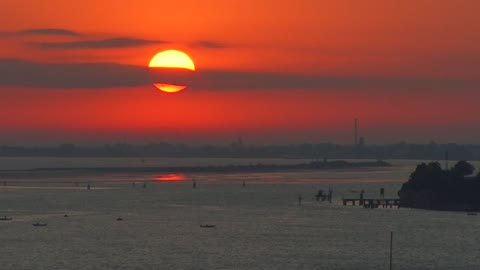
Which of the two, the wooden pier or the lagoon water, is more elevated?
the wooden pier

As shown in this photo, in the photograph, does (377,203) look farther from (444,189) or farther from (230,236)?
(230,236)

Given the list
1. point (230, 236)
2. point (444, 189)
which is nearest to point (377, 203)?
point (444, 189)

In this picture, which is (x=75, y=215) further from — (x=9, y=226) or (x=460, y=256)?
(x=460, y=256)

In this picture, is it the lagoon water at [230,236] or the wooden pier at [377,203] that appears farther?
the wooden pier at [377,203]

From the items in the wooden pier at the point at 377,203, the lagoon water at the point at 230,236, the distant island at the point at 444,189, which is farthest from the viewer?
the wooden pier at the point at 377,203

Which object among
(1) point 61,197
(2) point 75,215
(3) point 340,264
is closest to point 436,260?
(3) point 340,264

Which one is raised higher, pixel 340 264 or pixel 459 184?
pixel 459 184

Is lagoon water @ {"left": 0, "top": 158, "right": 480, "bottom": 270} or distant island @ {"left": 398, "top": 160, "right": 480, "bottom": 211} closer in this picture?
lagoon water @ {"left": 0, "top": 158, "right": 480, "bottom": 270}

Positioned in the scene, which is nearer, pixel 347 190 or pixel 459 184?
pixel 459 184

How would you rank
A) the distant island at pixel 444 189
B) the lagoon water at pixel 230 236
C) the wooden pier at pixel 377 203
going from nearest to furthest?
the lagoon water at pixel 230 236 < the distant island at pixel 444 189 < the wooden pier at pixel 377 203
